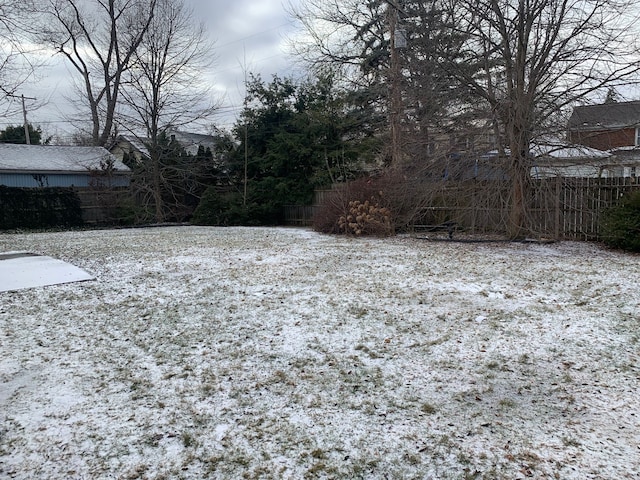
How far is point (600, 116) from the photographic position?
9953mm

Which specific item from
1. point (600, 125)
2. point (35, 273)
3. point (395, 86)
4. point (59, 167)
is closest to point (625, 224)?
point (600, 125)

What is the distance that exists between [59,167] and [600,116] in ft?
68.6

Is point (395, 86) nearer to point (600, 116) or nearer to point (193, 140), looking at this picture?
point (600, 116)

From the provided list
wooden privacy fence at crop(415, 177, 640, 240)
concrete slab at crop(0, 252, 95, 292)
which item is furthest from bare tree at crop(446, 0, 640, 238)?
concrete slab at crop(0, 252, 95, 292)

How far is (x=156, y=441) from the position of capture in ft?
8.70

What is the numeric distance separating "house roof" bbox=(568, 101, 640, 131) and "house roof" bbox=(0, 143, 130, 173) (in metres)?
18.4

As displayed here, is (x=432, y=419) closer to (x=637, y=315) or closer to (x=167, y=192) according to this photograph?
(x=637, y=315)

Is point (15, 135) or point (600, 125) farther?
point (15, 135)

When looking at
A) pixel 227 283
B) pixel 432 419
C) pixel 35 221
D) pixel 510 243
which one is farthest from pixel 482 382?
pixel 35 221

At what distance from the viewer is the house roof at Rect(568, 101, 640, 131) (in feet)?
31.7

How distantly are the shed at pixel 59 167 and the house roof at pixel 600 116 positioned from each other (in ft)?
56.8

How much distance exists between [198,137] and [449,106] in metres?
20.9

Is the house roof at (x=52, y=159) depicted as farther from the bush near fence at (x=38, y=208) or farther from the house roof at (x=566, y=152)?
the house roof at (x=566, y=152)

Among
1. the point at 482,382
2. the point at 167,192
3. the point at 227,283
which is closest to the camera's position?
the point at 482,382
